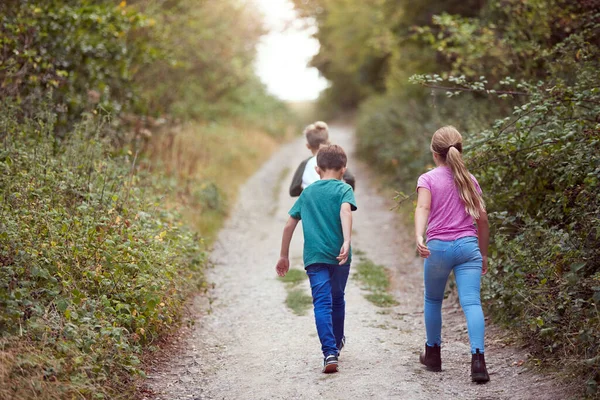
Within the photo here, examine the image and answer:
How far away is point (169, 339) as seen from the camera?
6.51 m

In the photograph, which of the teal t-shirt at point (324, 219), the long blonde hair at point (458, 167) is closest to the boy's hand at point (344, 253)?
the teal t-shirt at point (324, 219)

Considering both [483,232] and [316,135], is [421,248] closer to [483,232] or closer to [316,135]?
[483,232]

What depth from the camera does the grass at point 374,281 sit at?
826 centimetres

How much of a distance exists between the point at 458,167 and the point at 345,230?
1004 millimetres

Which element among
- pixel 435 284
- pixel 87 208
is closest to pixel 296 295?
pixel 87 208

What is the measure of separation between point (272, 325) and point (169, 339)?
50.3 inches

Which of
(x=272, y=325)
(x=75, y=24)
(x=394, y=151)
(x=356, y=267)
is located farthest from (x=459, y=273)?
(x=394, y=151)

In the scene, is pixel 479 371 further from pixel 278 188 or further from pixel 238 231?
pixel 278 188

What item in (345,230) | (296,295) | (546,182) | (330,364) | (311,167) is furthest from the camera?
(296,295)

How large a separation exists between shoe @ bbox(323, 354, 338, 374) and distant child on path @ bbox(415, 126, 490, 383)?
3.11 feet

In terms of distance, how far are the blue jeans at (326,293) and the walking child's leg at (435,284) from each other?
0.68m

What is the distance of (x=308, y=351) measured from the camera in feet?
20.6

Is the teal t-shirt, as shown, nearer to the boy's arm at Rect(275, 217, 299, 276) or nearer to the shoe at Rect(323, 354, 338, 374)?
the boy's arm at Rect(275, 217, 299, 276)

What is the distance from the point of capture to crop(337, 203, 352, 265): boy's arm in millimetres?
5312
